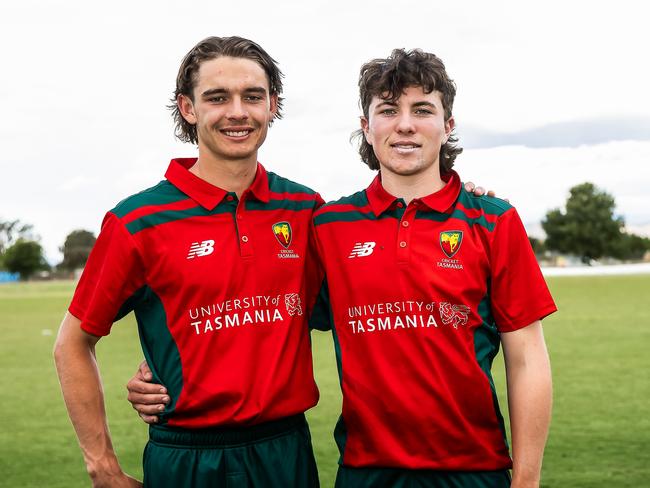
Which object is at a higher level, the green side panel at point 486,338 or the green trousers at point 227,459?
the green side panel at point 486,338

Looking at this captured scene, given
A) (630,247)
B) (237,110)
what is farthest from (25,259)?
(237,110)

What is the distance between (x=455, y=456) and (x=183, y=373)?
3.28 feet

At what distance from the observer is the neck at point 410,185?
9.93ft

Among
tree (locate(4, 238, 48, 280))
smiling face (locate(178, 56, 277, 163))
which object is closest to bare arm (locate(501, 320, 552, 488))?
smiling face (locate(178, 56, 277, 163))

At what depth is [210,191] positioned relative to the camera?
9.78 ft

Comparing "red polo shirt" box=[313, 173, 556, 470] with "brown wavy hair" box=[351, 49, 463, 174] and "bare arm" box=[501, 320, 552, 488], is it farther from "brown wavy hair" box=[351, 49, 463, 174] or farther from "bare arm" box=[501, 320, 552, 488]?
"brown wavy hair" box=[351, 49, 463, 174]

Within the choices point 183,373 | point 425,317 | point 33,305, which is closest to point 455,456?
point 425,317

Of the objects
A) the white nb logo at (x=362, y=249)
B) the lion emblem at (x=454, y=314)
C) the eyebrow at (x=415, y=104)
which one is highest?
the eyebrow at (x=415, y=104)

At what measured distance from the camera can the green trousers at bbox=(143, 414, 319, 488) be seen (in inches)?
114

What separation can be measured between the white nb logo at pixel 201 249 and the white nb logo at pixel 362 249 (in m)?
0.50

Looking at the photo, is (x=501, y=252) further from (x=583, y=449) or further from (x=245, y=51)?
(x=583, y=449)

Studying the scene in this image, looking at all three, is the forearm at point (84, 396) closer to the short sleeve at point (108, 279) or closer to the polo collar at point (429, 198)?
the short sleeve at point (108, 279)

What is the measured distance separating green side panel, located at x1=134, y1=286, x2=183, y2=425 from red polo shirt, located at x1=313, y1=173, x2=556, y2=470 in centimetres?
59

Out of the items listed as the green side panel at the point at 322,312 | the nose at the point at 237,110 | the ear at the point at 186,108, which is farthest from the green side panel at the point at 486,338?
the ear at the point at 186,108
